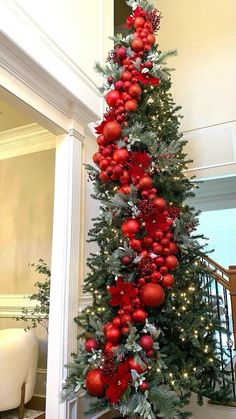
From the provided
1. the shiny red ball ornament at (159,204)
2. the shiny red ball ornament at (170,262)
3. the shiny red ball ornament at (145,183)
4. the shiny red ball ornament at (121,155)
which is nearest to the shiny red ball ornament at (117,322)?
the shiny red ball ornament at (170,262)

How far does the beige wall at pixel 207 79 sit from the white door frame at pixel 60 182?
205cm

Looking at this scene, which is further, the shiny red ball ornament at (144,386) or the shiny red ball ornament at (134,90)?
the shiny red ball ornament at (134,90)

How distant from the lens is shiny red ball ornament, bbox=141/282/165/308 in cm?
195

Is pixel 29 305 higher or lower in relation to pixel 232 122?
lower

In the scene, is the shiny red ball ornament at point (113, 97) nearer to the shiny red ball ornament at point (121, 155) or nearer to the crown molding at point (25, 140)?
the shiny red ball ornament at point (121, 155)

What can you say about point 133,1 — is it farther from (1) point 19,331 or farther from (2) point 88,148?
(1) point 19,331

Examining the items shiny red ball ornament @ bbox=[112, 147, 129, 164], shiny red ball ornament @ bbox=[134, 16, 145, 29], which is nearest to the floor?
shiny red ball ornament @ bbox=[112, 147, 129, 164]

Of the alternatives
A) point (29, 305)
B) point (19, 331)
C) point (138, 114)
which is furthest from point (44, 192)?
point (138, 114)

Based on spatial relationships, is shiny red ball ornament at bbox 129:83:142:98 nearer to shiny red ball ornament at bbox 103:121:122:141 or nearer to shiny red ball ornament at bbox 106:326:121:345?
shiny red ball ornament at bbox 103:121:122:141

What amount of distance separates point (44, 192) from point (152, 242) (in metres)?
2.53

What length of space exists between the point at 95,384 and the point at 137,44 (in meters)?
2.27

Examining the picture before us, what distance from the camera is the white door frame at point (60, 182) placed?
8.09 ft

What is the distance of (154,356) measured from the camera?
2.02 m

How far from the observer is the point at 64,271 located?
9.14ft
